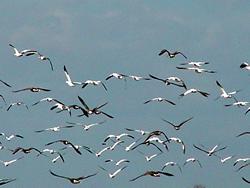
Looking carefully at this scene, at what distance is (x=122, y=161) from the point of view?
89.9 metres

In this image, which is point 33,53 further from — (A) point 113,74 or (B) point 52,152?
(B) point 52,152


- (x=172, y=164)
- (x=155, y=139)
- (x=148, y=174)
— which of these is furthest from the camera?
(x=172, y=164)

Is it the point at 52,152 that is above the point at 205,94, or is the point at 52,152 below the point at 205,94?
above

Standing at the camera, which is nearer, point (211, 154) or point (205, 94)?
point (205, 94)

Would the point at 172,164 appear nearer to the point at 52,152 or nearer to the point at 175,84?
the point at 52,152

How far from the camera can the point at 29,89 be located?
79.6 meters

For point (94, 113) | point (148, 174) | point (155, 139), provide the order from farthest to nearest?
1. point (155, 139)
2. point (94, 113)
3. point (148, 174)

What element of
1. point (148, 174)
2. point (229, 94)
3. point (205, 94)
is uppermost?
point (229, 94)

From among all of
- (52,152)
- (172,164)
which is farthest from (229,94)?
(52,152)

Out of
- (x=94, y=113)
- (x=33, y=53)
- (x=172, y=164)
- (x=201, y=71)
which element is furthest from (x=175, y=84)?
(x=172, y=164)

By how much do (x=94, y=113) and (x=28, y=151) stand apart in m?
10.0

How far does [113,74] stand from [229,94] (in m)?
10.8

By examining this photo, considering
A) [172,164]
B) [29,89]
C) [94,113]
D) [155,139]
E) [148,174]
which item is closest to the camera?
[148,174]

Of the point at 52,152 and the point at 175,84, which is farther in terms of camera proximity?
the point at 52,152
